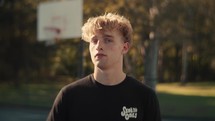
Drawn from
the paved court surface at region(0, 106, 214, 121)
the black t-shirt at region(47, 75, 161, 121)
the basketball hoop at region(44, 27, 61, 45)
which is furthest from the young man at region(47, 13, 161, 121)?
the basketball hoop at region(44, 27, 61, 45)

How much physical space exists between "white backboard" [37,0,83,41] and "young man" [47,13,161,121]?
18558mm

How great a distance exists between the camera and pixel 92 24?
9.12ft

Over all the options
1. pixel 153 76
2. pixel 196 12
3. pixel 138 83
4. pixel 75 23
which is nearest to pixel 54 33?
pixel 75 23

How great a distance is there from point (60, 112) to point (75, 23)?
63.8 ft

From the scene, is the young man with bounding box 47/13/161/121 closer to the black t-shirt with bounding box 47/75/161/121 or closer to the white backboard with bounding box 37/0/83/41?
the black t-shirt with bounding box 47/75/161/121

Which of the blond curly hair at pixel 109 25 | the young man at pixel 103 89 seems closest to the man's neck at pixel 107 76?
the young man at pixel 103 89

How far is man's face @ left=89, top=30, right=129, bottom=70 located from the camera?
9.03ft

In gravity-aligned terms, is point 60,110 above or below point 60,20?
below

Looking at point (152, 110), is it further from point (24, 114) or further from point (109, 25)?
point (24, 114)

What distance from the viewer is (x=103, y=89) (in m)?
2.78

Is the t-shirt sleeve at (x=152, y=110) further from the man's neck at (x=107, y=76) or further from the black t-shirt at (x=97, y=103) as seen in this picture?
the man's neck at (x=107, y=76)

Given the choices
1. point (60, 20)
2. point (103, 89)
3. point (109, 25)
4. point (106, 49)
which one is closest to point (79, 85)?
point (103, 89)

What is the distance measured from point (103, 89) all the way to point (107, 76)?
78mm

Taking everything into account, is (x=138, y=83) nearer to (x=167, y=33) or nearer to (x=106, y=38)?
(x=106, y=38)
